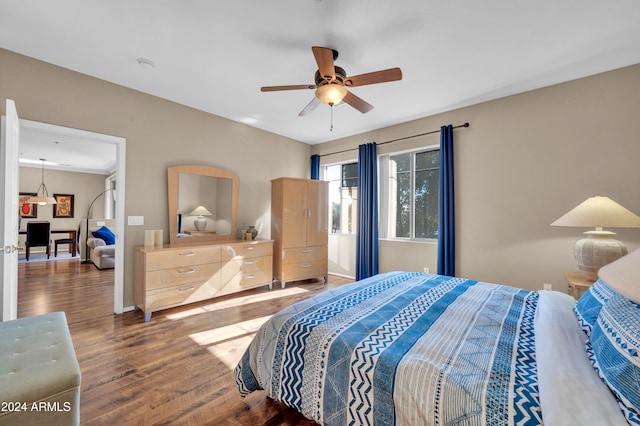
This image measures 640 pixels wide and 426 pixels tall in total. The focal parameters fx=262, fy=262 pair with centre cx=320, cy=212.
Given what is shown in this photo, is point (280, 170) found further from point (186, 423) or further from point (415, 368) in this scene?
point (415, 368)

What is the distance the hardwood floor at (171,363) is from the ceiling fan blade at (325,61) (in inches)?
92.4

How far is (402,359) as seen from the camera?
1.05 m

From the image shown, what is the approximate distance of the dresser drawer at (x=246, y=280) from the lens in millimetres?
3536

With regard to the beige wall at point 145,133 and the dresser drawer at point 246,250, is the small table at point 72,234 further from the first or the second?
the dresser drawer at point 246,250

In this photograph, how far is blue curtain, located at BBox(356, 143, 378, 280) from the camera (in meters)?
4.35

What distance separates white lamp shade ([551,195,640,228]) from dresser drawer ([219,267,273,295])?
3540mm

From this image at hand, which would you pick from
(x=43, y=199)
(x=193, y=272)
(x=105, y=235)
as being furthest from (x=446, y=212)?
(x=43, y=199)

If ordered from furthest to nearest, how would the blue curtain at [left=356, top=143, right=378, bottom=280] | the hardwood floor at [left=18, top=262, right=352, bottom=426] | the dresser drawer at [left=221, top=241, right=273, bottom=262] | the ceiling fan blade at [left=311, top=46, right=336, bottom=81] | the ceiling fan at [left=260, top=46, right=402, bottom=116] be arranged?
the blue curtain at [left=356, top=143, right=378, bottom=280] → the dresser drawer at [left=221, top=241, right=273, bottom=262] → the ceiling fan at [left=260, top=46, right=402, bottom=116] → the ceiling fan blade at [left=311, top=46, right=336, bottom=81] → the hardwood floor at [left=18, top=262, right=352, bottom=426]

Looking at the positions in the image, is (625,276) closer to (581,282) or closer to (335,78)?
(335,78)

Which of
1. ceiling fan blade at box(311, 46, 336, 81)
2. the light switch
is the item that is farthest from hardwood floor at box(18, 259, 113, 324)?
ceiling fan blade at box(311, 46, 336, 81)

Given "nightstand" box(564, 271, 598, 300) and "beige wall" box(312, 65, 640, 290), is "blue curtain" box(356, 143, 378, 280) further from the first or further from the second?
"nightstand" box(564, 271, 598, 300)

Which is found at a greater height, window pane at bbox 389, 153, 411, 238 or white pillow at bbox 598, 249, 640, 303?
window pane at bbox 389, 153, 411, 238

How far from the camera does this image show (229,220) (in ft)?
13.3

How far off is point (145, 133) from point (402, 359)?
3670 mm
